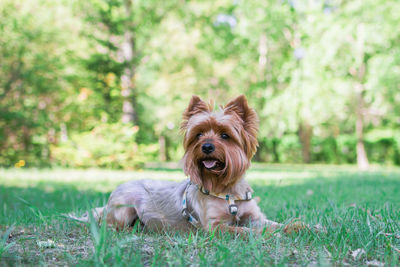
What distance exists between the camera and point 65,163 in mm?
16141

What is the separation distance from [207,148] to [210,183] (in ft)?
1.44

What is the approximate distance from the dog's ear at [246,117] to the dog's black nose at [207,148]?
46 cm

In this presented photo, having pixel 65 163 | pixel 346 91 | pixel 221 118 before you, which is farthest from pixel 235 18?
pixel 221 118

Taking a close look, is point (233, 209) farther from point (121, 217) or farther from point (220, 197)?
point (121, 217)

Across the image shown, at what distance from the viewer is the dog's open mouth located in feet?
13.0

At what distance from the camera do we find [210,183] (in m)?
4.01

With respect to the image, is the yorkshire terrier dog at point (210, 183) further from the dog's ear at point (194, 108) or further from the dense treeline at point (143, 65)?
the dense treeline at point (143, 65)

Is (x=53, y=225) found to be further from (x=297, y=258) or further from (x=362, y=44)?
(x=362, y=44)

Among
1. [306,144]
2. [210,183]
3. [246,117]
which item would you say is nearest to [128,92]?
[246,117]

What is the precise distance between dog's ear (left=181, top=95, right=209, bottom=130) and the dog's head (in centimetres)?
8

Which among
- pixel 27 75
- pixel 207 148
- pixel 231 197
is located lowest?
pixel 231 197

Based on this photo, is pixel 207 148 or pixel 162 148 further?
pixel 162 148

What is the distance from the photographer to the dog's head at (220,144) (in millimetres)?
3893

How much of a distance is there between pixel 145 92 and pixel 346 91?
420 inches
